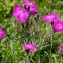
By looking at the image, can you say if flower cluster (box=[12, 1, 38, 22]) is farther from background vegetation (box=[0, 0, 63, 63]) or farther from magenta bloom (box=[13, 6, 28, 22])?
background vegetation (box=[0, 0, 63, 63])

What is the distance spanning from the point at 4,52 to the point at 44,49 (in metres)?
0.44

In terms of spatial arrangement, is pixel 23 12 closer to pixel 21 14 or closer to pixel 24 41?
pixel 21 14

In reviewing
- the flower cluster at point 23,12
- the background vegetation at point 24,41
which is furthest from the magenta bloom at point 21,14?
the background vegetation at point 24,41

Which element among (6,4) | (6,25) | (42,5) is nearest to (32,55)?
(6,25)

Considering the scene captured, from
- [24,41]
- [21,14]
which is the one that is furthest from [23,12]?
[24,41]

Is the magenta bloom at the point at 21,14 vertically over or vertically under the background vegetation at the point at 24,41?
over

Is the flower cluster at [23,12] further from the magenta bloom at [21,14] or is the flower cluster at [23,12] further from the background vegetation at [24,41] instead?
the background vegetation at [24,41]

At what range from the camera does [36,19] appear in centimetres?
314

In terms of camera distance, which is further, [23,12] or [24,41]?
[24,41]

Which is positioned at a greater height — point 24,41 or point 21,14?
point 21,14

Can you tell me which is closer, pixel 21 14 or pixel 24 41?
pixel 21 14

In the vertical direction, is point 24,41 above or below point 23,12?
below

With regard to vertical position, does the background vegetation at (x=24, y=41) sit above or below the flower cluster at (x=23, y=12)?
below

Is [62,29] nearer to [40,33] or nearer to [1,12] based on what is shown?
[40,33]
